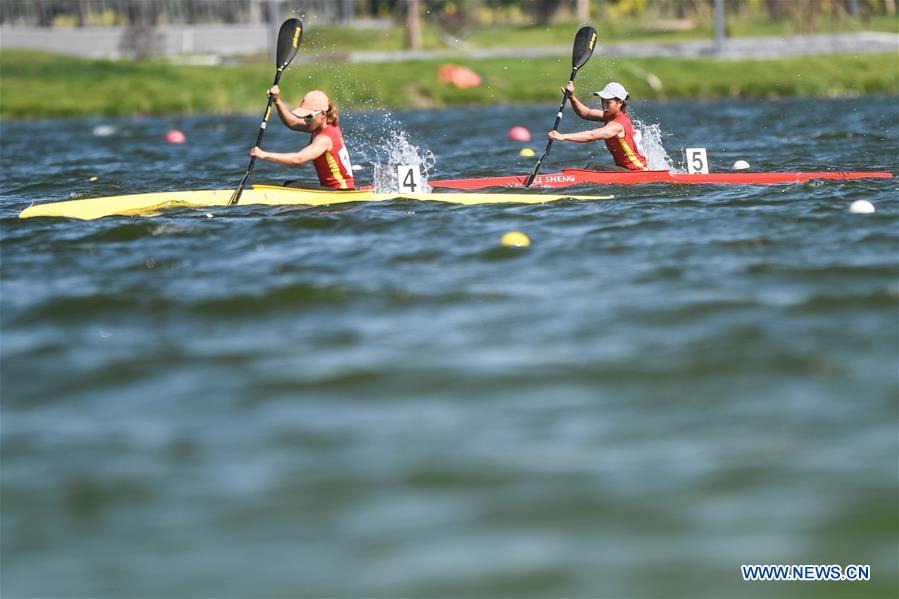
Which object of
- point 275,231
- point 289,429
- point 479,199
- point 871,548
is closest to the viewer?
point 871,548

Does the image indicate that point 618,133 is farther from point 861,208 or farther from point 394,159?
point 394,159

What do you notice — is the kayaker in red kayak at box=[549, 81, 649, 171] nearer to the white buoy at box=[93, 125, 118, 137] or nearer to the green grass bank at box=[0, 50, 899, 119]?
the white buoy at box=[93, 125, 118, 137]

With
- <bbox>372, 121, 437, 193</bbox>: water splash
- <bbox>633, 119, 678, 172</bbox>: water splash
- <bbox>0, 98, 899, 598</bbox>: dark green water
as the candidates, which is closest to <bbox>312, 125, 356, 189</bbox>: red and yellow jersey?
<bbox>372, 121, 437, 193</bbox>: water splash

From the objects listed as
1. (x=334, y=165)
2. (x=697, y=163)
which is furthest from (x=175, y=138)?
(x=697, y=163)

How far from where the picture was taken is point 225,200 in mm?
13344

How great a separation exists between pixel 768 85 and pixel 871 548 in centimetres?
3112

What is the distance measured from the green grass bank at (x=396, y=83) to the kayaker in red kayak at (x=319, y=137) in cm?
2021

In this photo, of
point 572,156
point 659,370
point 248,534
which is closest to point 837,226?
point 659,370

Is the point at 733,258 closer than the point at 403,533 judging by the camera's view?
No

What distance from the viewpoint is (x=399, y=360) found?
24.3ft

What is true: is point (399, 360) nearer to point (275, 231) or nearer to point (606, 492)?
point (606, 492)

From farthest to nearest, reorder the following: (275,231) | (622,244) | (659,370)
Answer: (275,231), (622,244), (659,370)

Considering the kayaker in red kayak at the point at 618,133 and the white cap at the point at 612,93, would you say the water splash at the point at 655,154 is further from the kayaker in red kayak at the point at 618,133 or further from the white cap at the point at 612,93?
the white cap at the point at 612,93

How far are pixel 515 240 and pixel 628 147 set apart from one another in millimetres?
4532
